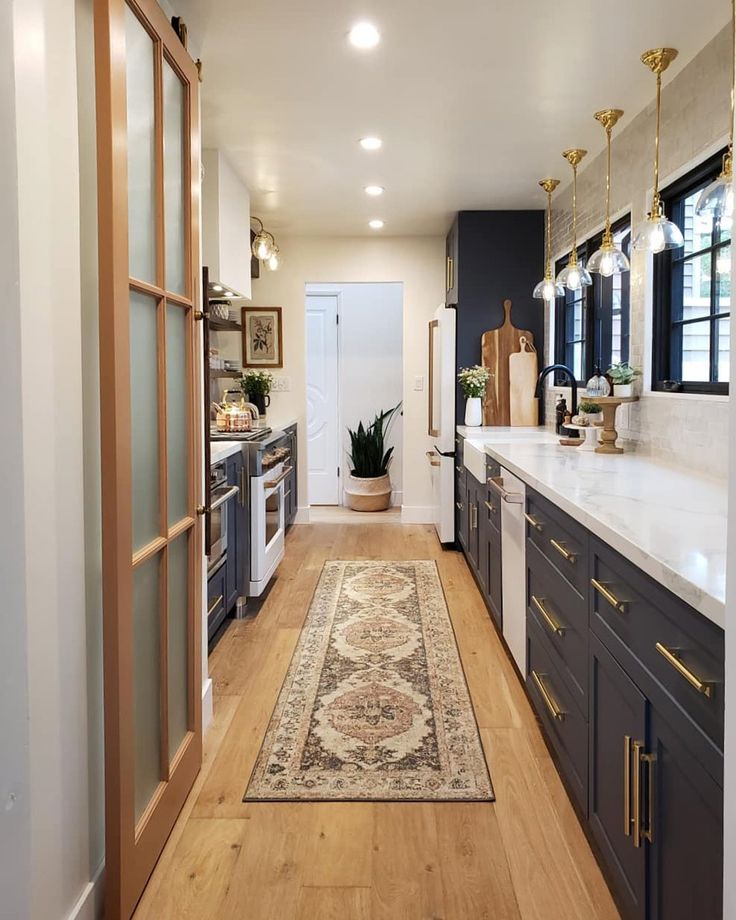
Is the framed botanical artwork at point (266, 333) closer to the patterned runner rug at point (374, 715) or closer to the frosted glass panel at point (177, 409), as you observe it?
the patterned runner rug at point (374, 715)

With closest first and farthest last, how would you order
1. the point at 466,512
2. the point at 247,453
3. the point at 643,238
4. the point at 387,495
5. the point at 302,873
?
the point at 302,873 < the point at 643,238 < the point at 247,453 < the point at 466,512 < the point at 387,495

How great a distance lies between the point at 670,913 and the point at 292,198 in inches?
185

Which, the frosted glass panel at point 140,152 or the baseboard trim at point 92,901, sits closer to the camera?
the baseboard trim at point 92,901

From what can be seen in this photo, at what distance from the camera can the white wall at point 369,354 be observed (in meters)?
7.54

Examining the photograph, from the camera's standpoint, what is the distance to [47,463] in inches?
56.0

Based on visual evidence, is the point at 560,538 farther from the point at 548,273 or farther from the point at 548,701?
the point at 548,273

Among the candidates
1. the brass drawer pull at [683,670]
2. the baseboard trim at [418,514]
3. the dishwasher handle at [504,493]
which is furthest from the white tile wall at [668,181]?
the baseboard trim at [418,514]

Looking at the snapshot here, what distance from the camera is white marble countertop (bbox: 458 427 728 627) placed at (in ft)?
4.25

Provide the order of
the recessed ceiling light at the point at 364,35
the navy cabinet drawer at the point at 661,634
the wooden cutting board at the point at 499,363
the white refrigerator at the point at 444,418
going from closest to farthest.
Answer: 1. the navy cabinet drawer at the point at 661,634
2. the recessed ceiling light at the point at 364,35
3. the white refrigerator at the point at 444,418
4. the wooden cutting board at the point at 499,363

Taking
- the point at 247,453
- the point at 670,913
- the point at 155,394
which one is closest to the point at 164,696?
the point at 155,394

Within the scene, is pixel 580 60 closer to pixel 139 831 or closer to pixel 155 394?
pixel 155 394

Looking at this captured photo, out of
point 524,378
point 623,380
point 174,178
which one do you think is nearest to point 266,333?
point 524,378

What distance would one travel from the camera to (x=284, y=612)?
4172 mm

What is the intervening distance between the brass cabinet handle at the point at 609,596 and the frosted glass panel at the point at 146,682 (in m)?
1.05
